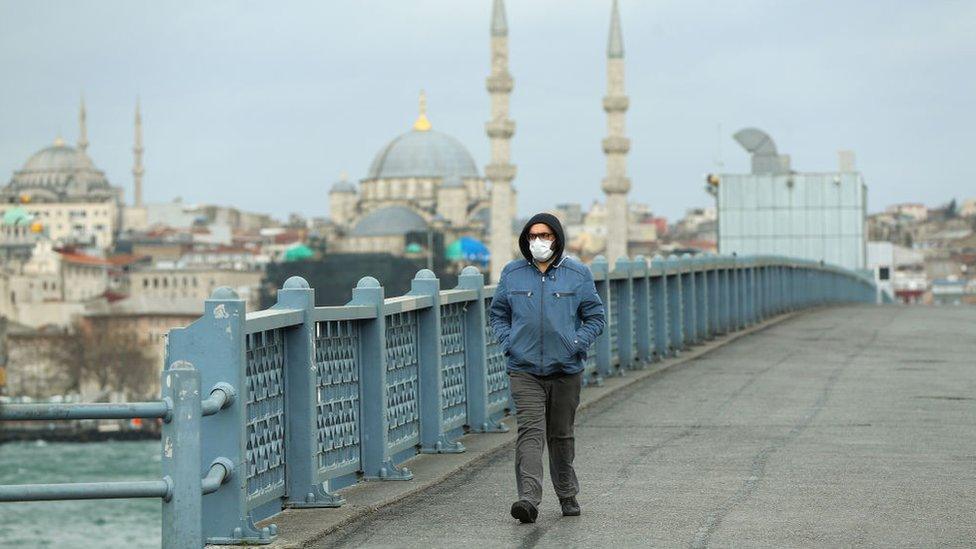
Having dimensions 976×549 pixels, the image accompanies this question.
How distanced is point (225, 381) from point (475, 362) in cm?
482

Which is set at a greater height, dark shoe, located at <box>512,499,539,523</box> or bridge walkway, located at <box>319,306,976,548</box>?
dark shoe, located at <box>512,499,539,523</box>

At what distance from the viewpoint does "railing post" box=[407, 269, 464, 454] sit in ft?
37.2

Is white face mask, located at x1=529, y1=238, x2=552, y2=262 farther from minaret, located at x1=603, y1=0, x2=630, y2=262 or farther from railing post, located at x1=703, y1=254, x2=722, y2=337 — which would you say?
minaret, located at x1=603, y1=0, x2=630, y2=262

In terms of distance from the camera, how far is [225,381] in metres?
7.84

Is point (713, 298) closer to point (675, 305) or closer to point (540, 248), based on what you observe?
point (675, 305)

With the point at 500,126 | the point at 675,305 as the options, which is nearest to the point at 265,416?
the point at 675,305

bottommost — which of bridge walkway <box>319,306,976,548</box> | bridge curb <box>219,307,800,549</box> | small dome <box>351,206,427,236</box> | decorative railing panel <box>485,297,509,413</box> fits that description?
bridge walkway <box>319,306,976,548</box>

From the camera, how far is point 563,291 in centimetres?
884

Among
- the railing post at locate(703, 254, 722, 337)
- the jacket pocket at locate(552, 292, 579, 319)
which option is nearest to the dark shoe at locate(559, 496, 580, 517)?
the jacket pocket at locate(552, 292, 579, 319)

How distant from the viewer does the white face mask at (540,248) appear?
8648 mm

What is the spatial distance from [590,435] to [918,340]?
12.4 m

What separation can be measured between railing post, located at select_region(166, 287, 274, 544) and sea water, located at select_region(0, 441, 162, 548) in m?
50.8

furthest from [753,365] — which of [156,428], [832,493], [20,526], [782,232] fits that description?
[156,428]

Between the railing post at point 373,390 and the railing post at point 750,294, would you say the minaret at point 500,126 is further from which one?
the railing post at point 373,390
